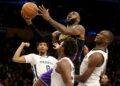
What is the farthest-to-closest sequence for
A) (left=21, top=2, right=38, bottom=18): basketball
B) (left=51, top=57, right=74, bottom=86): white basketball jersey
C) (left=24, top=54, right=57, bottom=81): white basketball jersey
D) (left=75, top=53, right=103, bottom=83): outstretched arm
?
(left=24, top=54, right=57, bottom=81): white basketball jersey < (left=21, top=2, right=38, bottom=18): basketball < (left=75, top=53, right=103, bottom=83): outstretched arm < (left=51, top=57, right=74, bottom=86): white basketball jersey

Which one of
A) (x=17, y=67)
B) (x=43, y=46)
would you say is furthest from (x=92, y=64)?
(x=17, y=67)

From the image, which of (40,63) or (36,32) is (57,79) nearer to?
(40,63)

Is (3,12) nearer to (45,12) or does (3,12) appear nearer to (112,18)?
(112,18)

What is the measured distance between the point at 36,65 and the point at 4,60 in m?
7.26

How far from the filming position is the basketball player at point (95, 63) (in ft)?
18.6

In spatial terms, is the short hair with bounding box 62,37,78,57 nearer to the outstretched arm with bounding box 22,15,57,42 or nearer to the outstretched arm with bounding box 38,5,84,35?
the outstretched arm with bounding box 38,5,84,35

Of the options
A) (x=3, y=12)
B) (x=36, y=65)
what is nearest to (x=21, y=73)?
(x=3, y=12)

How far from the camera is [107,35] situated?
230 inches

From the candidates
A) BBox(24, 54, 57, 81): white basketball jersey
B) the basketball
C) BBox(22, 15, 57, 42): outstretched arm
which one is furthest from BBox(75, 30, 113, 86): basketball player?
the basketball

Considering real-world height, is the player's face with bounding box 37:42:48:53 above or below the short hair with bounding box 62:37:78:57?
below

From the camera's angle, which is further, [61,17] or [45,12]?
[61,17]

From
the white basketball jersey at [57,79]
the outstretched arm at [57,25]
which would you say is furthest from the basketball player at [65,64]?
the outstretched arm at [57,25]

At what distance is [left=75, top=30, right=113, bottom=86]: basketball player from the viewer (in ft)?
18.6

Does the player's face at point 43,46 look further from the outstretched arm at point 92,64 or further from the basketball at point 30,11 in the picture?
the outstretched arm at point 92,64
